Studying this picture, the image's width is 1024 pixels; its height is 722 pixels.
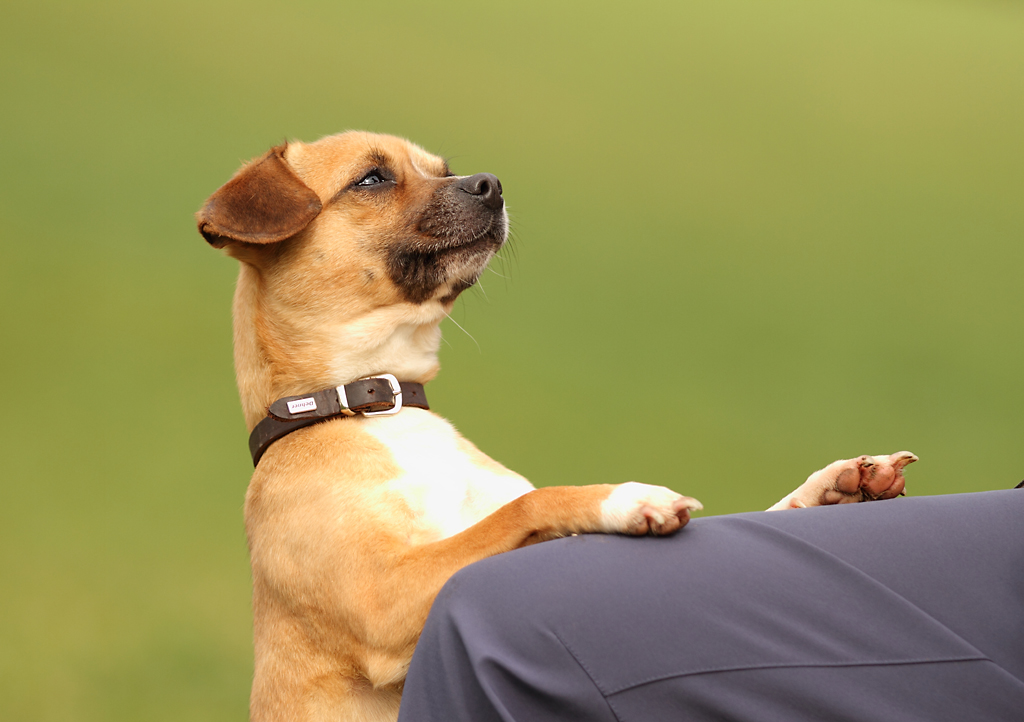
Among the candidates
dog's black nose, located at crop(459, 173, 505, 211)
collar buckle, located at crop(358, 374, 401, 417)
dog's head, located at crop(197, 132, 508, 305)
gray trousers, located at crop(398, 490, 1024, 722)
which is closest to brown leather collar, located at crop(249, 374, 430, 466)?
collar buckle, located at crop(358, 374, 401, 417)

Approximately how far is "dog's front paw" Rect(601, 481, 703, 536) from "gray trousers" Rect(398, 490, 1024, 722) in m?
0.04

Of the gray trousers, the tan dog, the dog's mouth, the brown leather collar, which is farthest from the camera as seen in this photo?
the dog's mouth

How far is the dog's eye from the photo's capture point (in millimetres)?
2146

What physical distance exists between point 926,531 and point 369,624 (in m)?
0.89

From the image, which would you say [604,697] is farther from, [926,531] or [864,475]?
[864,475]

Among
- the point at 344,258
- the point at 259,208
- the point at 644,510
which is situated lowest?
the point at 644,510

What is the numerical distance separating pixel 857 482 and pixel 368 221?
1251mm

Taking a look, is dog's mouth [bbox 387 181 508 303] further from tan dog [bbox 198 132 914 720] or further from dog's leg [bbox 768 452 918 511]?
dog's leg [bbox 768 452 918 511]

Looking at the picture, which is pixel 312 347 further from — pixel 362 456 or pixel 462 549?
pixel 462 549

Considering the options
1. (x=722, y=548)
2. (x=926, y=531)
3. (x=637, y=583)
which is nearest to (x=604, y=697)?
(x=637, y=583)

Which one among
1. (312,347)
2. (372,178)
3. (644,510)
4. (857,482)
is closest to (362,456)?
(312,347)

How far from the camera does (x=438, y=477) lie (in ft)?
5.73

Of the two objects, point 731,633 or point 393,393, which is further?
point 393,393

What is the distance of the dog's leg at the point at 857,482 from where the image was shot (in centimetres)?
169
